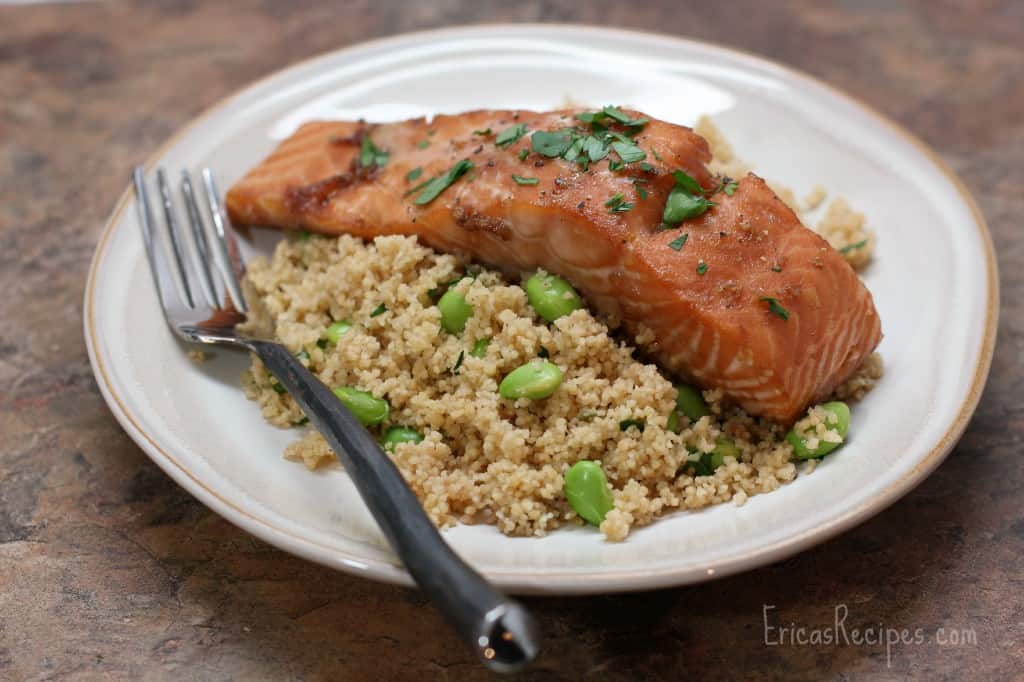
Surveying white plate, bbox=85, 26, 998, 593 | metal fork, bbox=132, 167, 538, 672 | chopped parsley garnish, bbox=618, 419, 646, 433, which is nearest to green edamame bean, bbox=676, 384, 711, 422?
chopped parsley garnish, bbox=618, 419, 646, 433

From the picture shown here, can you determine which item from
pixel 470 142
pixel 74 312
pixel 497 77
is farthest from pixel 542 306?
pixel 74 312

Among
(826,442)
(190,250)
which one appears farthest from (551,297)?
(190,250)

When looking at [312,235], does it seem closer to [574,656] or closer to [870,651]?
[574,656]

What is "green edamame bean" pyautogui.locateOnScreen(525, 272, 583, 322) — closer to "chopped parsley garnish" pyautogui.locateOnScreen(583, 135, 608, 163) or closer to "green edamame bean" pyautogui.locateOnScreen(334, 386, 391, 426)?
"chopped parsley garnish" pyautogui.locateOnScreen(583, 135, 608, 163)

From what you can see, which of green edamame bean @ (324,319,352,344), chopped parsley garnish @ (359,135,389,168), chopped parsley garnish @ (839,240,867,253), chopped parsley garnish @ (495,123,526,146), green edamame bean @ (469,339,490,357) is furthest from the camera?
chopped parsley garnish @ (359,135,389,168)

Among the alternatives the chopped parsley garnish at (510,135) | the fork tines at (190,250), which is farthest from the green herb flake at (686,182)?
the fork tines at (190,250)

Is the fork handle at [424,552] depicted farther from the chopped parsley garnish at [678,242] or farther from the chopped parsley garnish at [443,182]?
the chopped parsley garnish at [678,242]
